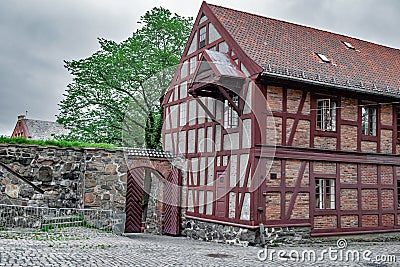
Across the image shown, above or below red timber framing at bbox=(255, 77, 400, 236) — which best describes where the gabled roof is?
above

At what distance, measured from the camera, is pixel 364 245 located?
47.5 ft

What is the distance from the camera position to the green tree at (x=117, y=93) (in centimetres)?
2291

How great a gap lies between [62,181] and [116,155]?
1942mm

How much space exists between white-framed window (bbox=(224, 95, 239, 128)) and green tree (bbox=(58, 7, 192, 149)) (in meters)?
8.06

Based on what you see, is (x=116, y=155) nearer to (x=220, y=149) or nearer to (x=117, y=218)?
(x=117, y=218)

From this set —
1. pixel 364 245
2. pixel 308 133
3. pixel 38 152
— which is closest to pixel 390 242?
pixel 364 245

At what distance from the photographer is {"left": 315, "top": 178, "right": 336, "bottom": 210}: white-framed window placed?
47.7ft

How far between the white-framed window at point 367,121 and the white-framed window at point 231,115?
4.33 metres

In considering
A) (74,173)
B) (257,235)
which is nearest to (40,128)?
(74,173)

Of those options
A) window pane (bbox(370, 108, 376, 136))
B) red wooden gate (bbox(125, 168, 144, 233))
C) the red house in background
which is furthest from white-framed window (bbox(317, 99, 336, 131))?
the red house in background

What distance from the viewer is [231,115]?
1485cm

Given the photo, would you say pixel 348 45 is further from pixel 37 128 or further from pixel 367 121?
pixel 37 128

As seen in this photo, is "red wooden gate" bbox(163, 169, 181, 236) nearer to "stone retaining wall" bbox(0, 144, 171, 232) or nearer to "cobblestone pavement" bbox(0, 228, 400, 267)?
"stone retaining wall" bbox(0, 144, 171, 232)

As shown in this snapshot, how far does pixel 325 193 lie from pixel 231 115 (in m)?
3.80
